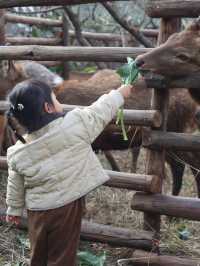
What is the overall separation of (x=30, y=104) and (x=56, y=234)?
3.02 feet

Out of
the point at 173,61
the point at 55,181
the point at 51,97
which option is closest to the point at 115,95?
the point at 51,97

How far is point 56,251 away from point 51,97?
1.06 metres

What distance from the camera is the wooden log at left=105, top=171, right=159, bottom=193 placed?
441 centimetres

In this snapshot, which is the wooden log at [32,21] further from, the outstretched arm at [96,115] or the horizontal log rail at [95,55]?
the outstretched arm at [96,115]

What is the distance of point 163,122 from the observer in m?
4.45

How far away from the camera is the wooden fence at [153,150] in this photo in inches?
168

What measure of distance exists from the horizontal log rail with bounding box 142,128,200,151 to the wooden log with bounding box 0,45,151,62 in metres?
0.67

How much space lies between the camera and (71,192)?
3.43 metres

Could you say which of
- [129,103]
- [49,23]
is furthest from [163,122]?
[49,23]

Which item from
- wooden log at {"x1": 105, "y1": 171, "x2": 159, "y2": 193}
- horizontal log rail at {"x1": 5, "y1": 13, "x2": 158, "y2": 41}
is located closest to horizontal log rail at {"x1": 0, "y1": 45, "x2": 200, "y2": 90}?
wooden log at {"x1": 105, "y1": 171, "x2": 159, "y2": 193}

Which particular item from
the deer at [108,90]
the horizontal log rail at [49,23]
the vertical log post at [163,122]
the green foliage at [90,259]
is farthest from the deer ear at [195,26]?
the horizontal log rail at [49,23]

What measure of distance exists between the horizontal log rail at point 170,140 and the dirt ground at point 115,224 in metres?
0.96

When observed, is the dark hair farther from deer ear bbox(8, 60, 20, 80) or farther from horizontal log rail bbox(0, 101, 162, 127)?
deer ear bbox(8, 60, 20, 80)

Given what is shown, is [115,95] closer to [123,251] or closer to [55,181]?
[55,181]
